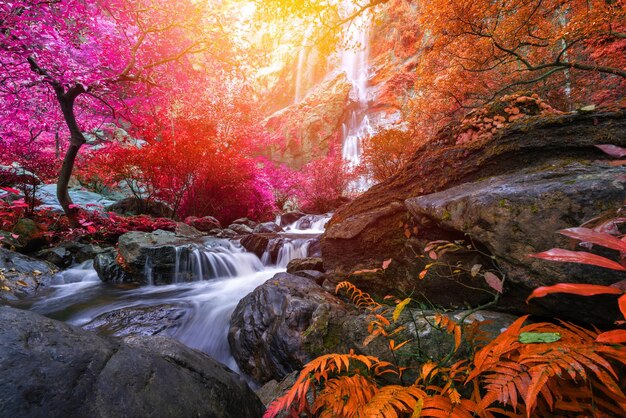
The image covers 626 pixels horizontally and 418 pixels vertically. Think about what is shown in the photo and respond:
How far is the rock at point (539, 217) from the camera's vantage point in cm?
136

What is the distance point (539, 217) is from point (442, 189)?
44.5 inches

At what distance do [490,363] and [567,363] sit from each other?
0.23m

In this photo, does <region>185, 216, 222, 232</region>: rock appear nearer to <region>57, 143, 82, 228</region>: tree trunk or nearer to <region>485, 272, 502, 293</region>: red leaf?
<region>57, 143, 82, 228</region>: tree trunk

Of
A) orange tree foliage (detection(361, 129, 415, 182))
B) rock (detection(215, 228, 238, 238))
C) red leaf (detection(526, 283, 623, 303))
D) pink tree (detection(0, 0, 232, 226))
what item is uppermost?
pink tree (detection(0, 0, 232, 226))

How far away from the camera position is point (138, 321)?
10.8 ft

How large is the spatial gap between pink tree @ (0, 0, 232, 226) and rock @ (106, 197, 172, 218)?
3165 millimetres

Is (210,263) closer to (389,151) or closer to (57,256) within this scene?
(57,256)

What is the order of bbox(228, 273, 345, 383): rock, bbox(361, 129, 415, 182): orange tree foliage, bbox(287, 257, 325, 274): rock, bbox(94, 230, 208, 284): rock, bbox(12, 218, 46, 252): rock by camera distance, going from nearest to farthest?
bbox(228, 273, 345, 383): rock < bbox(287, 257, 325, 274): rock < bbox(94, 230, 208, 284): rock < bbox(12, 218, 46, 252): rock < bbox(361, 129, 415, 182): orange tree foliage

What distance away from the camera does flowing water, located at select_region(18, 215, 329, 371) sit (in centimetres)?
333

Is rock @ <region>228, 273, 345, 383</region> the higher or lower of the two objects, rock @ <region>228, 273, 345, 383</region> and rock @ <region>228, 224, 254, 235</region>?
the lower

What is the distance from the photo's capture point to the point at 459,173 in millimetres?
2553

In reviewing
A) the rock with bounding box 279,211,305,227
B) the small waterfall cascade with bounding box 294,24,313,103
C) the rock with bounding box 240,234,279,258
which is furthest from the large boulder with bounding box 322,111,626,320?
the small waterfall cascade with bounding box 294,24,313,103

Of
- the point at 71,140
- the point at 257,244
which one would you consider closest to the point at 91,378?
the point at 257,244

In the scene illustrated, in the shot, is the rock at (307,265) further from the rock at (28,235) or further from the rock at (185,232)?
the rock at (28,235)
